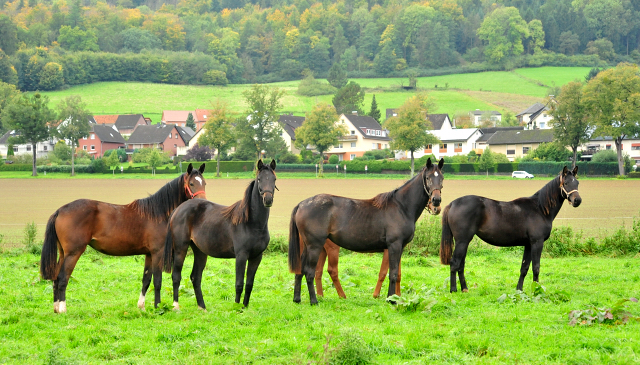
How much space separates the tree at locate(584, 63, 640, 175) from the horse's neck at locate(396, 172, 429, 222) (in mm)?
63840

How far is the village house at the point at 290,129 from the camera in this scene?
313ft

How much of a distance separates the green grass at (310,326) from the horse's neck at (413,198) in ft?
4.91

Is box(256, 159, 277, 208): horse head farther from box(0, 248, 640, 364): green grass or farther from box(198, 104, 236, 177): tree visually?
box(198, 104, 236, 177): tree

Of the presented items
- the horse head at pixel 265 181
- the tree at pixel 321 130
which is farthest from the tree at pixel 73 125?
the horse head at pixel 265 181

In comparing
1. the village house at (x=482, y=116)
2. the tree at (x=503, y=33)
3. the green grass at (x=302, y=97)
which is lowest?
the village house at (x=482, y=116)

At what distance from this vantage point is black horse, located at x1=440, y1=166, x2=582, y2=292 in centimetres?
1032

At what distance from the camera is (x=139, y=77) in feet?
521

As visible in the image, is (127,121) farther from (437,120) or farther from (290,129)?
(437,120)

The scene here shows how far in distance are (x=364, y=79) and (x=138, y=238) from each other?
168 m

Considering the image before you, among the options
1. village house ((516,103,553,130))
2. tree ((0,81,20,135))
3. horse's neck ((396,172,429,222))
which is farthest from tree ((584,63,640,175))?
tree ((0,81,20,135))

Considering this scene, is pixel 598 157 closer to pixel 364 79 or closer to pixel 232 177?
pixel 232 177

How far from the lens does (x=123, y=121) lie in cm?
11969

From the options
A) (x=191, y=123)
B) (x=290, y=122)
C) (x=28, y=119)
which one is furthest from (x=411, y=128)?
(x=191, y=123)

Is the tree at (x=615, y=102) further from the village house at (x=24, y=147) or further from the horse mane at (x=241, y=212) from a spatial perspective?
the village house at (x=24, y=147)
